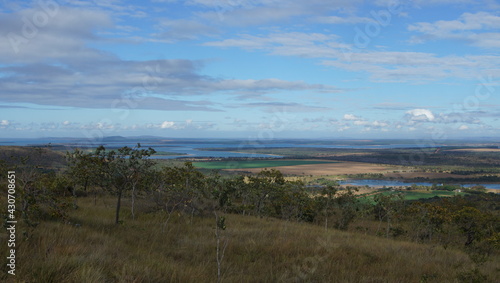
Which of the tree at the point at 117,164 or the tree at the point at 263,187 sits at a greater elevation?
the tree at the point at 117,164

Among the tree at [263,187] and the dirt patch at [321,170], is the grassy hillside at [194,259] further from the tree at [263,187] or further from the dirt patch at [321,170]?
the dirt patch at [321,170]

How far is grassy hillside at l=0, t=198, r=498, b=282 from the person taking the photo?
245 inches

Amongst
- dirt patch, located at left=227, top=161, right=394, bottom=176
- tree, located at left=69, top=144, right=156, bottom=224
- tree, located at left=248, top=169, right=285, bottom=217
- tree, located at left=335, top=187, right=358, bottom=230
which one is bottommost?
dirt patch, located at left=227, top=161, right=394, bottom=176

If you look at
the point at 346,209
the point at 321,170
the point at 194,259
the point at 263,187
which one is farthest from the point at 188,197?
the point at 321,170

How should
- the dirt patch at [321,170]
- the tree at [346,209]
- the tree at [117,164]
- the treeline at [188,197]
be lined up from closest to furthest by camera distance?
1. the treeline at [188,197]
2. the tree at [117,164]
3. the tree at [346,209]
4. the dirt patch at [321,170]

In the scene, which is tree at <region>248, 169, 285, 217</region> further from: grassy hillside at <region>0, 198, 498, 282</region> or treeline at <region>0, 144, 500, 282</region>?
grassy hillside at <region>0, 198, 498, 282</region>

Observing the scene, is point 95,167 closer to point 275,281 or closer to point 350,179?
point 275,281

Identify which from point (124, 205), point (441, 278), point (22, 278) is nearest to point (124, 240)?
point (22, 278)

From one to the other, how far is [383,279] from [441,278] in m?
2.21

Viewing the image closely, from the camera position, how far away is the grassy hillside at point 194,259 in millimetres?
6230

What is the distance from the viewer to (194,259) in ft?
29.9

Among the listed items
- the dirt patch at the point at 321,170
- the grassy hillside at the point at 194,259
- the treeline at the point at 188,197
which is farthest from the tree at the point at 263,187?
the dirt patch at the point at 321,170

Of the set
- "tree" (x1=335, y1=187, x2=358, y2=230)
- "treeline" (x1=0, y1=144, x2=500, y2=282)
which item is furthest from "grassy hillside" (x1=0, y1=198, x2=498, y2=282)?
"tree" (x1=335, y1=187, x2=358, y2=230)

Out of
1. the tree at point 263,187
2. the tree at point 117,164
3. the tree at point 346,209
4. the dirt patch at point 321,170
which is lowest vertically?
the dirt patch at point 321,170
